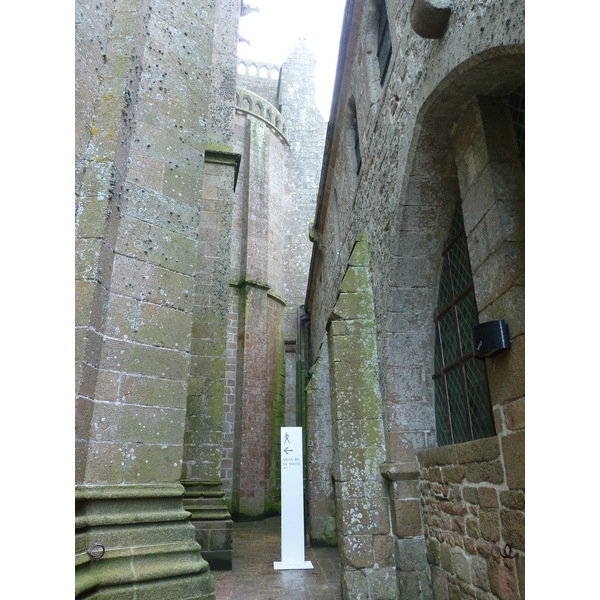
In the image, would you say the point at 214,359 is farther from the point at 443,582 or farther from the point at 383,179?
the point at 443,582

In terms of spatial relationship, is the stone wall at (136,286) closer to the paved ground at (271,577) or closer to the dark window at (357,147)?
the paved ground at (271,577)

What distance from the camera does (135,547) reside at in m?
2.57

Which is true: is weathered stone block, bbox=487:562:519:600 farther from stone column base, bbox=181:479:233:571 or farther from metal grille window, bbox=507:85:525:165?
stone column base, bbox=181:479:233:571

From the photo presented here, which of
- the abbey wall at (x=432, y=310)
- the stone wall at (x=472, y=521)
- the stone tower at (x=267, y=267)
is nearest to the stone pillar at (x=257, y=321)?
the stone tower at (x=267, y=267)

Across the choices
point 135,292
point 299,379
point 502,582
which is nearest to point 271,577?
point 502,582

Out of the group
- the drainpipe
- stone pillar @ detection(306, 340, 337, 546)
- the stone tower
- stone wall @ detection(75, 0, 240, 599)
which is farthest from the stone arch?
the drainpipe

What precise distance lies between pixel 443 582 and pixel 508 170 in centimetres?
323

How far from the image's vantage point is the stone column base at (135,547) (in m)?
2.41

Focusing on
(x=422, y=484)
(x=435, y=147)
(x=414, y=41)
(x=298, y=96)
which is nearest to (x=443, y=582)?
(x=422, y=484)

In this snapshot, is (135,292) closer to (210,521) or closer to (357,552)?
(357,552)

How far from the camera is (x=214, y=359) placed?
625 centimetres

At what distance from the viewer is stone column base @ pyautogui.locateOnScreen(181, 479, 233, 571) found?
577 cm

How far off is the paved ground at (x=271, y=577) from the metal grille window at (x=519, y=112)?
4287 mm

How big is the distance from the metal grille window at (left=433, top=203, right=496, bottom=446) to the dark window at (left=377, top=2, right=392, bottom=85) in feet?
6.49
